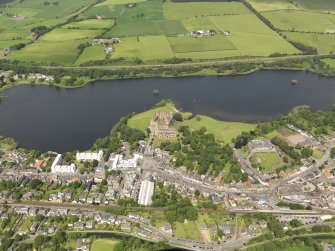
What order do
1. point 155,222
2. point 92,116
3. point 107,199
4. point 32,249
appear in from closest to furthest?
point 32,249 < point 155,222 < point 107,199 < point 92,116

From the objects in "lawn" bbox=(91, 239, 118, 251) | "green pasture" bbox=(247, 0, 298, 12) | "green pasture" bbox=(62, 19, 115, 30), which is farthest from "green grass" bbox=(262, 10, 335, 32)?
"lawn" bbox=(91, 239, 118, 251)

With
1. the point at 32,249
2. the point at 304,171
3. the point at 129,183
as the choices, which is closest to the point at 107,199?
the point at 129,183

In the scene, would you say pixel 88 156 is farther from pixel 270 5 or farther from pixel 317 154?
pixel 270 5

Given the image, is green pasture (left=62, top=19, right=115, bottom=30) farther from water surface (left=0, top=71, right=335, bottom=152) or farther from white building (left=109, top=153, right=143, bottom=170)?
white building (left=109, top=153, right=143, bottom=170)

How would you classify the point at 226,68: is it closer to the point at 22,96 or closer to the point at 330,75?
the point at 330,75

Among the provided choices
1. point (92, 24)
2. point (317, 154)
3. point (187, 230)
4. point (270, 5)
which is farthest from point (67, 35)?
point (187, 230)
